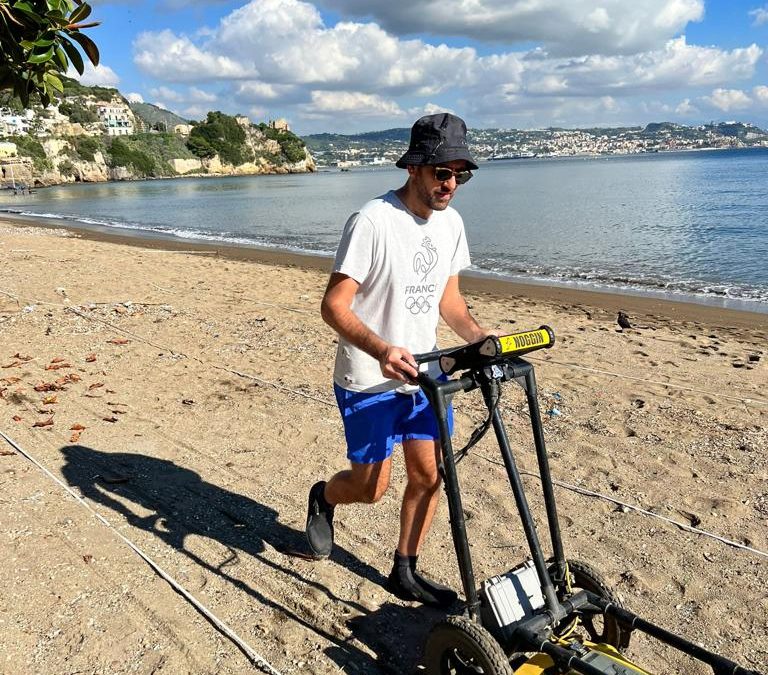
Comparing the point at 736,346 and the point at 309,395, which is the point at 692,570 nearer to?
the point at 309,395

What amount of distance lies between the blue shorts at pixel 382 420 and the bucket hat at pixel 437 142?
1.02 metres

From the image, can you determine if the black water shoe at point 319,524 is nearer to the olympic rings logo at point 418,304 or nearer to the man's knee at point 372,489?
the man's knee at point 372,489

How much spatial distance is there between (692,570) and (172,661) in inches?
104

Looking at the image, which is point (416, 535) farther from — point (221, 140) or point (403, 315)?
point (221, 140)

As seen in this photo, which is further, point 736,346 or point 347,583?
point 736,346

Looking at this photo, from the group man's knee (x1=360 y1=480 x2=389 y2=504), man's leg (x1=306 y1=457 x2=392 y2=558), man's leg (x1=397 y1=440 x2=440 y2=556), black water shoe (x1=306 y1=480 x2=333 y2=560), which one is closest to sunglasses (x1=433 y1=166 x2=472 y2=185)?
man's leg (x1=397 y1=440 x2=440 y2=556)

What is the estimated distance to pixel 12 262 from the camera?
1427 centimetres

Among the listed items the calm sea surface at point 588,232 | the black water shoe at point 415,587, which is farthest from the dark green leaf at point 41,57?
the calm sea surface at point 588,232

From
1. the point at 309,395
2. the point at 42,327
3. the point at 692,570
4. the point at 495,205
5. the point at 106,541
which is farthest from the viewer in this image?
the point at 495,205

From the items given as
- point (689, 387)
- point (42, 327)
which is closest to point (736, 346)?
point (689, 387)

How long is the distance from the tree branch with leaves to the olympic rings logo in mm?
2236

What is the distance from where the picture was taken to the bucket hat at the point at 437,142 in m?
2.64

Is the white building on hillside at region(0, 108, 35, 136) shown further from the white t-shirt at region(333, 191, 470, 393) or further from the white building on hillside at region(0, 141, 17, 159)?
the white t-shirt at region(333, 191, 470, 393)

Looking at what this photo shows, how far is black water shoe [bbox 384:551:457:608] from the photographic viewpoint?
3.26m
